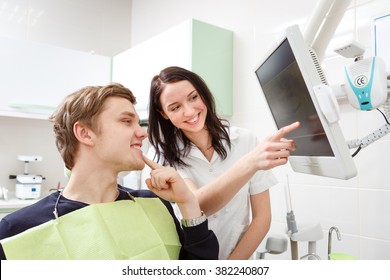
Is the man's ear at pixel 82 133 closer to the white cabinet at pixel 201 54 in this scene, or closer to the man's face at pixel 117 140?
the man's face at pixel 117 140

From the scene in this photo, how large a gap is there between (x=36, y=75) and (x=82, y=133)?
6.41ft

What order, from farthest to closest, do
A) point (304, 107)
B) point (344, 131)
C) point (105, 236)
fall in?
point (344, 131) → point (105, 236) → point (304, 107)

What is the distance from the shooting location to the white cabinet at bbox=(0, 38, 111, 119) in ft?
8.96

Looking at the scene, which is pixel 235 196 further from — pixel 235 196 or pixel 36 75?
pixel 36 75

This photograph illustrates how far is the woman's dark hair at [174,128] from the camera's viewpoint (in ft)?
4.60

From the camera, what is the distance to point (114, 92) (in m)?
1.23

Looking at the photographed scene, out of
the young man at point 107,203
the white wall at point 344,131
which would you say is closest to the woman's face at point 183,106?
the young man at point 107,203

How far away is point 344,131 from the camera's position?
6.03ft

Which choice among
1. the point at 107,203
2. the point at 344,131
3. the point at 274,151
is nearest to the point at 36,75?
the point at 107,203

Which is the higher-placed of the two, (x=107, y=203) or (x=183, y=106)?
(x=183, y=106)

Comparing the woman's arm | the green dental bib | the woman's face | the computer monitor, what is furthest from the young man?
the computer monitor

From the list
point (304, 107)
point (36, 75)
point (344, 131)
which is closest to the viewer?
point (304, 107)

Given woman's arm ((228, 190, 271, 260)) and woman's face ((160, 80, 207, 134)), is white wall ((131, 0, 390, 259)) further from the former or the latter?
woman's face ((160, 80, 207, 134))

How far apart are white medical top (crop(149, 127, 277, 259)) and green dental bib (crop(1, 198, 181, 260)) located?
0.24 meters
